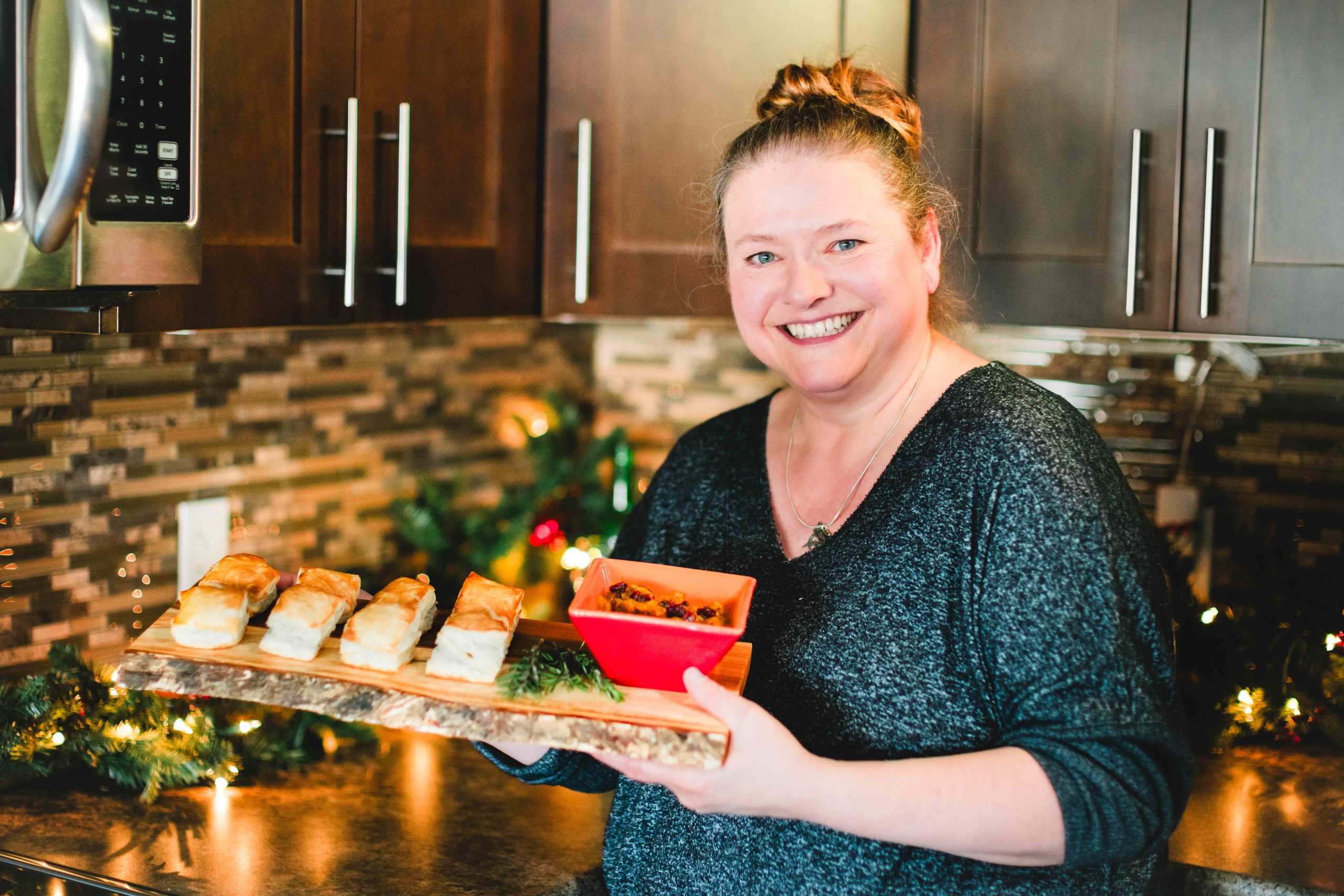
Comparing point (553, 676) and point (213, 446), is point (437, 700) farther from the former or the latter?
point (213, 446)

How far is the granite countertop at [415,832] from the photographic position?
136 cm

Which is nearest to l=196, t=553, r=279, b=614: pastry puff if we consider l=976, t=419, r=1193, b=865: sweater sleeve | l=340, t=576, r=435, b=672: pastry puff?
l=340, t=576, r=435, b=672: pastry puff

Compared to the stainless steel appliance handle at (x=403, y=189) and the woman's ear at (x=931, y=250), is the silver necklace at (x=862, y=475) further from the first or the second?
the stainless steel appliance handle at (x=403, y=189)

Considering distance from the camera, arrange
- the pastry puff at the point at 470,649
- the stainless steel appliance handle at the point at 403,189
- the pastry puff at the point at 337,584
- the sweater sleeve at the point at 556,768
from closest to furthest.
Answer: the pastry puff at the point at 470,649
the pastry puff at the point at 337,584
the sweater sleeve at the point at 556,768
the stainless steel appliance handle at the point at 403,189

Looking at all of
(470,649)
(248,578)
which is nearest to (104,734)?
(248,578)

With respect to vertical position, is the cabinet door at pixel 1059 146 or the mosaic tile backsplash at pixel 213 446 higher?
the cabinet door at pixel 1059 146

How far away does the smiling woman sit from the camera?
3.20 feet

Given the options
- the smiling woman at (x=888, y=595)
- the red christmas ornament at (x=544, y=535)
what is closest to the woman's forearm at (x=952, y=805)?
the smiling woman at (x=888, y=595)

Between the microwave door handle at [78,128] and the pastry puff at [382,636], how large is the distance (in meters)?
0.46

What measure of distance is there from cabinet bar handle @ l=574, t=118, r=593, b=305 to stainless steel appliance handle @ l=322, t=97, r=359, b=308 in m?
0.40

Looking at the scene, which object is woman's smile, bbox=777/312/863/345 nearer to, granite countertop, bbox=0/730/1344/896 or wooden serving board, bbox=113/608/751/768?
wooden serving board, bbox=113/608/751/768

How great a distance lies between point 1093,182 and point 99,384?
1450 millimetres

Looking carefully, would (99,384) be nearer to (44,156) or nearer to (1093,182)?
(44,156)

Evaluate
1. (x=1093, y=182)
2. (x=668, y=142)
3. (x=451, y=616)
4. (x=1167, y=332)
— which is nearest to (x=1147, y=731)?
(x=451, y=616)
